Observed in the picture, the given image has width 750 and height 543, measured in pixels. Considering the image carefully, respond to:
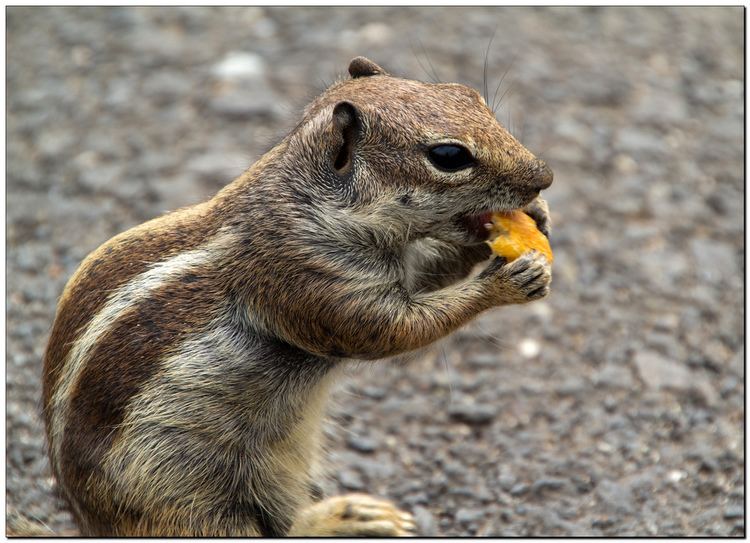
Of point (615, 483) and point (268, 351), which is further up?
point (268, 351)

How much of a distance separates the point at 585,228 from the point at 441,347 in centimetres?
196

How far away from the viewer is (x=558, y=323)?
15.0ft

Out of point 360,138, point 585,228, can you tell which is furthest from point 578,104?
point 360,138

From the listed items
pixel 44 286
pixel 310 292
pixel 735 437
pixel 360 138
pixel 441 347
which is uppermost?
pixel 360 138

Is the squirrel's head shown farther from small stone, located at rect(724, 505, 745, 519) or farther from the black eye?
small stone, located at rect(724, 505, 745, 519)

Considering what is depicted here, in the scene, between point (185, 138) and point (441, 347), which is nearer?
point (441, 347)

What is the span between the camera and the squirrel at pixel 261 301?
2990 millimetres

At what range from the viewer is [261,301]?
3.06 meters

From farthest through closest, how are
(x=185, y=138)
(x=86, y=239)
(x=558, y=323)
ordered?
(x=185, y=138) < (x=86, y=239) < (x=558, y=323)

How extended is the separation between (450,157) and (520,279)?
402mm

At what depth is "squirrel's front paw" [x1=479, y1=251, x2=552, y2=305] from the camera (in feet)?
9.86

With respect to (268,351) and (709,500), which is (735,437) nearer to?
(709,500)

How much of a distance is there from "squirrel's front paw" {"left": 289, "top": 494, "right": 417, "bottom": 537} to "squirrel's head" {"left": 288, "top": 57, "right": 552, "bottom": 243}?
3.49 feet

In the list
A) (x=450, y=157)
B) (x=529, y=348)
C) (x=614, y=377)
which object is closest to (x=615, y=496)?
(x=614, y=377)
